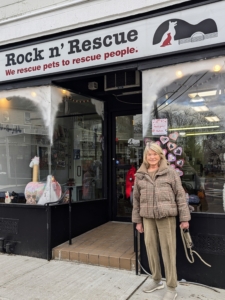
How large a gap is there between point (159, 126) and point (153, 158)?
95 centimetres

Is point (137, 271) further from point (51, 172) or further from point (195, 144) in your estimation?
point (51, 172)

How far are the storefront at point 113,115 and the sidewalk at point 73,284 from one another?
0.44 metres

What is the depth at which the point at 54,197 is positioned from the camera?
16.3ft

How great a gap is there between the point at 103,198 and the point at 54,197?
129cm

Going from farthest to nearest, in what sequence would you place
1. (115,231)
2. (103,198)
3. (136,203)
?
(103,198), (115,231), (136,203)

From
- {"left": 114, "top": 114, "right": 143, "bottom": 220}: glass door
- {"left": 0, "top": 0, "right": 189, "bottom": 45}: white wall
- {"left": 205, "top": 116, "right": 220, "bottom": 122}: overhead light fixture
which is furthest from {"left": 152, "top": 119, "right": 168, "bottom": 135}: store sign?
{"left": 114, "top": 114, "right": 143, "bottom": 220}: glass door

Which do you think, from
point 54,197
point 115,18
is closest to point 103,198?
point 54,197

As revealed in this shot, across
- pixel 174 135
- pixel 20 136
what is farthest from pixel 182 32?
pixel 20 136

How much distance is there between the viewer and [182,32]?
382cm

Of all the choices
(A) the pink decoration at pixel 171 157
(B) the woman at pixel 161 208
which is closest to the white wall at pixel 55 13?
(A) the pink decoration at pixel 171 157

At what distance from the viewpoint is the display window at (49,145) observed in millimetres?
5062

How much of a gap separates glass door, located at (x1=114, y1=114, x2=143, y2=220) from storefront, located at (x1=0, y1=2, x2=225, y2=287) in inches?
0.8

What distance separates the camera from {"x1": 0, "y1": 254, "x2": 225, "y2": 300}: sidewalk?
130 inches

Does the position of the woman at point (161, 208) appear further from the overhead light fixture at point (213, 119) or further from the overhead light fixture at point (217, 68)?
the overhead light fixture at point (217, 68)
